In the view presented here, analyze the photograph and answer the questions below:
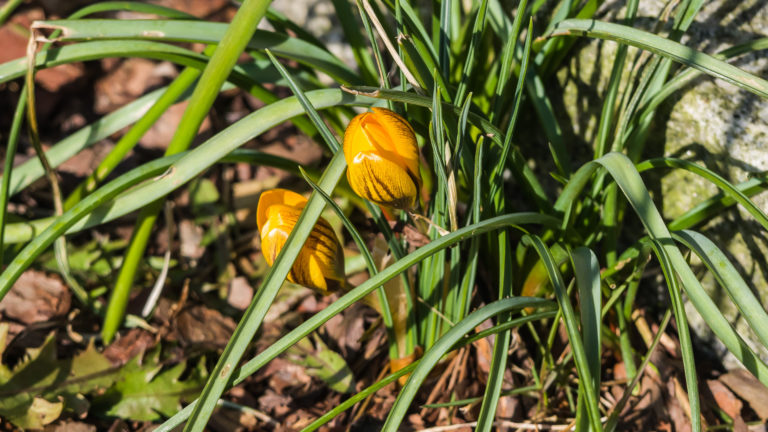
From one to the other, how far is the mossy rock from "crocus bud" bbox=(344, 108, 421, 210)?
2.05 ft

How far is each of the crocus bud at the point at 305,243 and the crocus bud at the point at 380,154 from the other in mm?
122

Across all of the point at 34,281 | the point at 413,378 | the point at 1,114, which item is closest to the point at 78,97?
the point at 1,114

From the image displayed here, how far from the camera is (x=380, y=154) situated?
0.86 metres

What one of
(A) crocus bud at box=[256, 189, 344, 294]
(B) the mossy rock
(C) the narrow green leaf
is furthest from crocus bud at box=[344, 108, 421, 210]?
(B) the mossy rock

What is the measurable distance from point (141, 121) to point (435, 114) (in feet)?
2.33

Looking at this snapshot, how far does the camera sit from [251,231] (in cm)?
173

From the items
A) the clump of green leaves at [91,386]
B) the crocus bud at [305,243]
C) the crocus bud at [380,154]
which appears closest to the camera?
the crocus bud at [380,154]

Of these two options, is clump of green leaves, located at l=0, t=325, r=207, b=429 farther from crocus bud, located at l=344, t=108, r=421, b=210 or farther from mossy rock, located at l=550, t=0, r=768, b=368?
mossy rock, located at l=550, t=0, r=768, b=368

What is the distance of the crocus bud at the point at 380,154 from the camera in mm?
857

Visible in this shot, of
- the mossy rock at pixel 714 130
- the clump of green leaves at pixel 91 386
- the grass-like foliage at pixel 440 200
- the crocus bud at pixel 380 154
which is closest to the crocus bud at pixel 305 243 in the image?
the grass-like foliage at pixel 440 200

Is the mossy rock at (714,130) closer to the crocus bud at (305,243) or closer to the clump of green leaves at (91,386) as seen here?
the crocus bud at (305,243)

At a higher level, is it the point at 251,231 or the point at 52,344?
the point at 251,231

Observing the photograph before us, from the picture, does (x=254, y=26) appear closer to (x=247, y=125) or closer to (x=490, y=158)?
(x=247, y=125)

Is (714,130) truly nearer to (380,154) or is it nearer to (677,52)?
(677,52)
